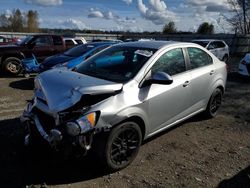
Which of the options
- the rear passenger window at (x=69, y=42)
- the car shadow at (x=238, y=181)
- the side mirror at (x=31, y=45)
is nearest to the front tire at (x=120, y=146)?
the car shadow at (x=238, y=181)

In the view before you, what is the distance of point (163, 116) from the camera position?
4621mm

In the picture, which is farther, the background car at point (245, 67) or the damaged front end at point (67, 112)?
the background car at point (245, 67)

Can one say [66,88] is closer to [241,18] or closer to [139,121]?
[139,121]

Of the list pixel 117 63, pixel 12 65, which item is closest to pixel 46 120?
pixel 117 63

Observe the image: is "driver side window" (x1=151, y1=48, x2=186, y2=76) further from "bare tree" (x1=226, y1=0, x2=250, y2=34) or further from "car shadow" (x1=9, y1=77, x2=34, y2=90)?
"bare tree" (x1=226, y1=0, x2=250, y2=34)

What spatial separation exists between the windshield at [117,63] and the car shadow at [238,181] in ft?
6.26

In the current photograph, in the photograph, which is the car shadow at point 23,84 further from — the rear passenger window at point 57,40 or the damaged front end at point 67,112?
the damaged front end at point 67,112

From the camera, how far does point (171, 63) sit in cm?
486

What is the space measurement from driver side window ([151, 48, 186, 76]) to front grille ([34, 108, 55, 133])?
5.50ft

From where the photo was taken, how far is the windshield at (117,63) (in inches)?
170

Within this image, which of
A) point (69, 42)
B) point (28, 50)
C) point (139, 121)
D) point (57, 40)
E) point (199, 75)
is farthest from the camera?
point (69, 42)

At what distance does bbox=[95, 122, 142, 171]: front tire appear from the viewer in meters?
3.73

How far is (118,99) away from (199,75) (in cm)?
215

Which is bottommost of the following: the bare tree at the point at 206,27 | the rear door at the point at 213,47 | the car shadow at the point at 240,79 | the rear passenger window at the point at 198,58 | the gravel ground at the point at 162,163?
the bare tree at the point at 206,27
